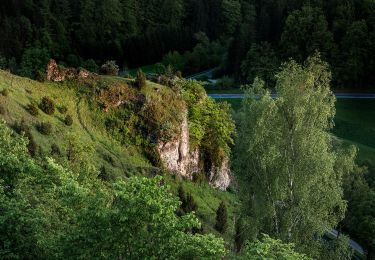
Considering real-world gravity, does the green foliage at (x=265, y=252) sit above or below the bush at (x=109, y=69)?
below

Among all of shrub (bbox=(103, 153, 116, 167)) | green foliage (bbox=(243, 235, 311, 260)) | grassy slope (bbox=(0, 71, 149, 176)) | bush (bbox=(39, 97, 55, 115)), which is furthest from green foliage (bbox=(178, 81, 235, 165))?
green foliage (bbox=(243, 235, 311, 260))

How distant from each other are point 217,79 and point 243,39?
999cm

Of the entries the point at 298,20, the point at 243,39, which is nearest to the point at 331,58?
the point at 298,20

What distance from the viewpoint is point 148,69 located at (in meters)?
125

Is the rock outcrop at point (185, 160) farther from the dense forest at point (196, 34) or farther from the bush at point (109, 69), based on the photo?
the dense forest at point (196, 34)

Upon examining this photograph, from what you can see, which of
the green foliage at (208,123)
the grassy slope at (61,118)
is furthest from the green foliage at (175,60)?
the grassy slope at (61,118)

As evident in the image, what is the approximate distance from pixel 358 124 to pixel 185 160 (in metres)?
44.7

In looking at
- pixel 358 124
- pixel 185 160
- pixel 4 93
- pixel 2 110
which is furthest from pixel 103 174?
pixel 358 124

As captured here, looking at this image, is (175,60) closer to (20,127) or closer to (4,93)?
(4,93)

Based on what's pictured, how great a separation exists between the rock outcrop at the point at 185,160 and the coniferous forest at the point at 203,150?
0.15m

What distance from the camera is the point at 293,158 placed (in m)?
29.4

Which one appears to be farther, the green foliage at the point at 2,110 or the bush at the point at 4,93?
the bush at the point at 4,93

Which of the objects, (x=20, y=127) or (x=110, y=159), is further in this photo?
(x=110, y=159)

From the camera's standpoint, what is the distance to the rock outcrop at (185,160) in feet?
158
